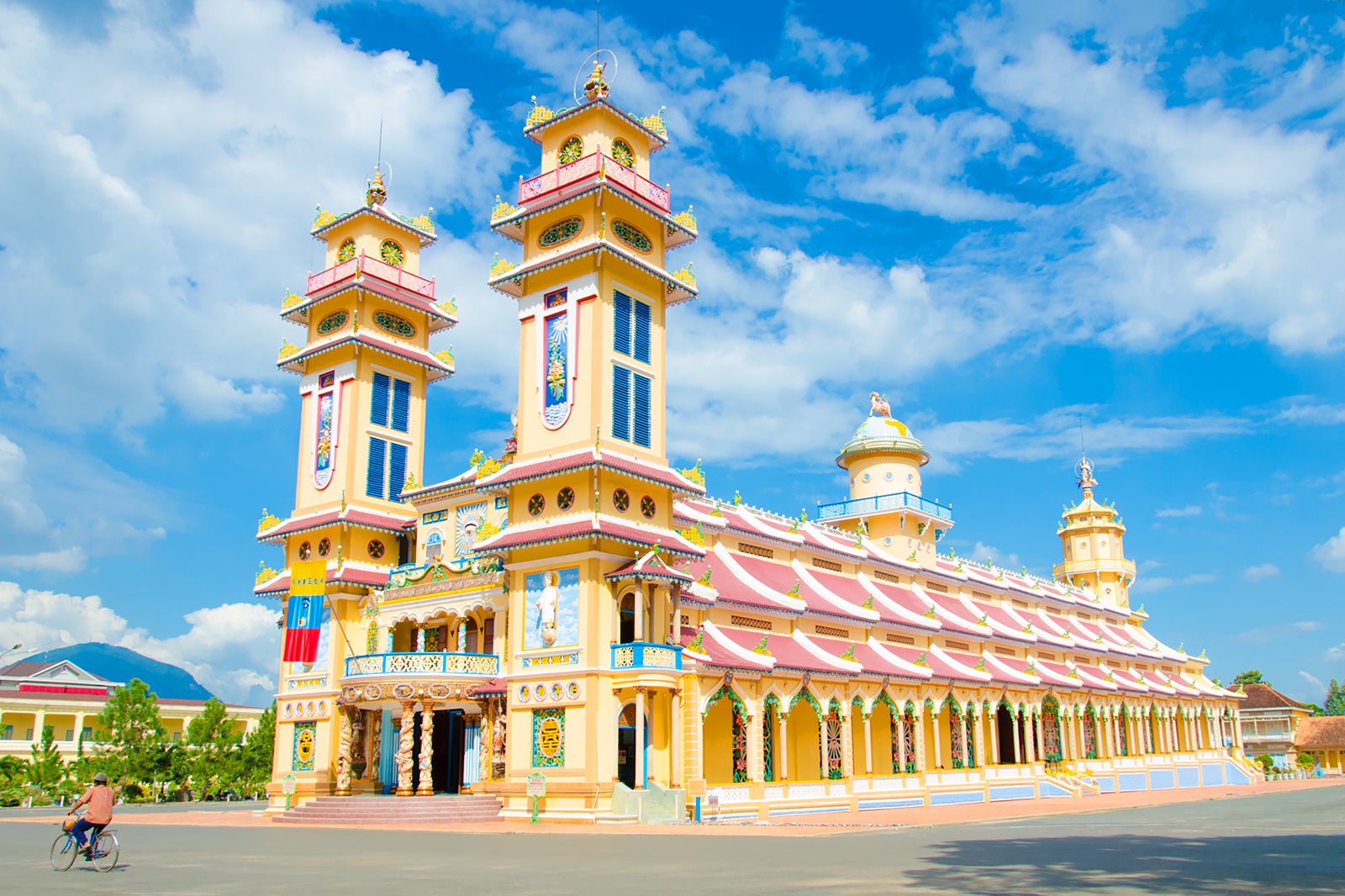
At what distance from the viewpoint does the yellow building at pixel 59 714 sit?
66125 mm

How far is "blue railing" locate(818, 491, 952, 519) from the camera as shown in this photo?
180ft

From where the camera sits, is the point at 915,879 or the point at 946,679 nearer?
the point at 915,879

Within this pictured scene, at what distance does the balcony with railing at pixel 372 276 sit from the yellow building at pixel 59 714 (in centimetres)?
2576

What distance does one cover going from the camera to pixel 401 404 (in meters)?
41.9

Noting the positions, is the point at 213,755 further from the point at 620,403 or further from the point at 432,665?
the point at 620,403

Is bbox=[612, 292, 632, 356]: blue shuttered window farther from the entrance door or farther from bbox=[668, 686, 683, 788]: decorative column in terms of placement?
the entrance door

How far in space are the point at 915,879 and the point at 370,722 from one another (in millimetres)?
27830

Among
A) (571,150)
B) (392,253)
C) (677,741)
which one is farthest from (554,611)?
(392,253)

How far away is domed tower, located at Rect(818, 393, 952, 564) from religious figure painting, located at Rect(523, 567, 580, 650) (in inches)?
1017

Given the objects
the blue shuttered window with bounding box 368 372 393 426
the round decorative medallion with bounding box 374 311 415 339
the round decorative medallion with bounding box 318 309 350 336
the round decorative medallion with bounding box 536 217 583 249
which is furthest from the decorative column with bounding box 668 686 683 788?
the round decorative medallion with bounding box 318 309 350 336

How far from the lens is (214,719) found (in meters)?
53.3

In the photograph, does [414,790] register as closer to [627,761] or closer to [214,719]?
[627,761]

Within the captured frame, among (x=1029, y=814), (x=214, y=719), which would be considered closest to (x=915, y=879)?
(x=1029, y=814)

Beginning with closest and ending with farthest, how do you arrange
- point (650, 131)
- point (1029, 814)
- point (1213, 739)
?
point (1029, 814)
point (650, 131)
point (1213, 739)
